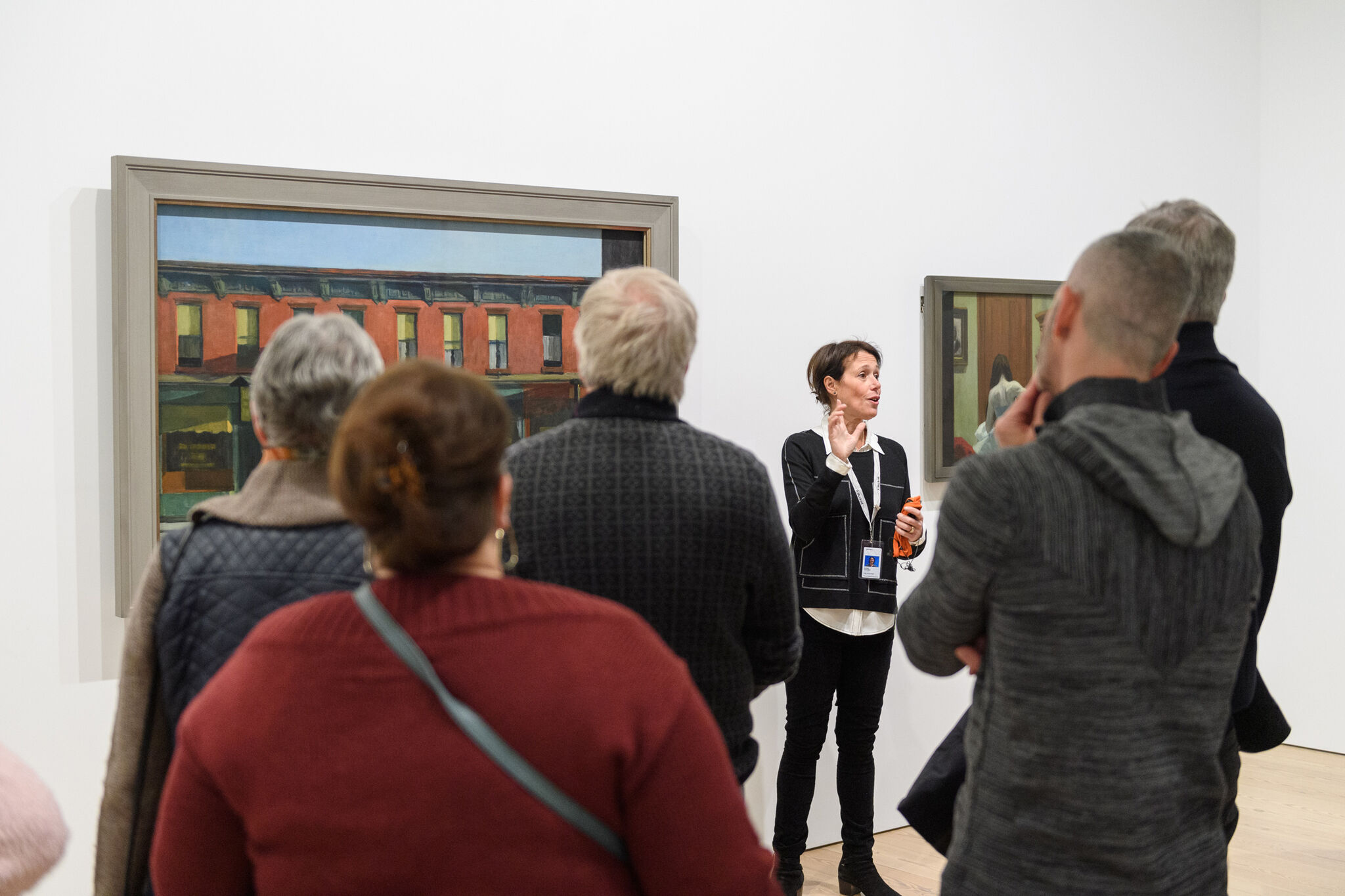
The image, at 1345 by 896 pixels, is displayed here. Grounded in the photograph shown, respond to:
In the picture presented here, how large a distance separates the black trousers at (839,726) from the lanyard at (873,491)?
393 millimetres

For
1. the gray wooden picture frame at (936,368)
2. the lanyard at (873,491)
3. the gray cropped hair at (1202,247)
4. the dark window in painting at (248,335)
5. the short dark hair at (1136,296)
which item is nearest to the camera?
the short dark hair at (1136,296)

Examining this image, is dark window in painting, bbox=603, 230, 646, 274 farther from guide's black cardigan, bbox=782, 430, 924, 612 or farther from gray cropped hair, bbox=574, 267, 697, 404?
gray cropped hair, bbox=574, 267, 697, 404

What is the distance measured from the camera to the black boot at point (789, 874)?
360 cm

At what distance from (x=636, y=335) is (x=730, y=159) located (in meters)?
2.22

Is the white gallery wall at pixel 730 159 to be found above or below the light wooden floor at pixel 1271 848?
above

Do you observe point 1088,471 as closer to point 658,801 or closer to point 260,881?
point 658,801

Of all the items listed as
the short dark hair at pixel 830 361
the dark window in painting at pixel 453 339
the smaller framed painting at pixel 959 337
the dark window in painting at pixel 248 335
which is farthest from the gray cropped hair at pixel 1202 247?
the dark window in painting at pixel 248 335

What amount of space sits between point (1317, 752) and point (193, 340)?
220 inches

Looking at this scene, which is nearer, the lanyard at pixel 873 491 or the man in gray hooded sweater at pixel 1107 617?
the man in gray hooded sweater at pixel 1107 617

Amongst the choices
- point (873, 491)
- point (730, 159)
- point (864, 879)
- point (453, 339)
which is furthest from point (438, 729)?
point (730, 159)

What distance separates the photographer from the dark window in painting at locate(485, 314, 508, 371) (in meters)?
3.50

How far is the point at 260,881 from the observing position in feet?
3.76

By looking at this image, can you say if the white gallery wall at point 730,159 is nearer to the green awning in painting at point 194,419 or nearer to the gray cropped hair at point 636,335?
the green awning in painting at point 194,419

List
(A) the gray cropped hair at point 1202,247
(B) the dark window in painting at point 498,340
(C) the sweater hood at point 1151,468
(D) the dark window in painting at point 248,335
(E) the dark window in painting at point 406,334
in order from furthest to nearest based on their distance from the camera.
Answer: (B) the dark window in painting at point 498,340, (E) the dark window in painting at point 406,334, (D) the dark window in painting at point 248,335, (A) the gray cropped hair at point 1202,247, (C) the sweater hood at point 1151,468
